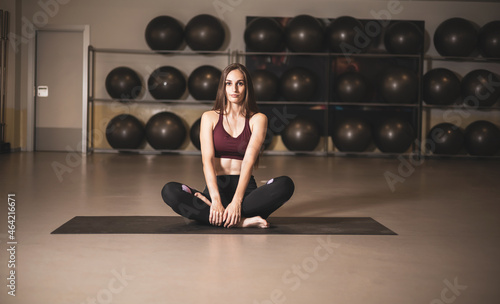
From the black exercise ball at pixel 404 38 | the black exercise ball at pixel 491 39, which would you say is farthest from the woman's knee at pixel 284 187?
the black exercise ball at pixel 491 39

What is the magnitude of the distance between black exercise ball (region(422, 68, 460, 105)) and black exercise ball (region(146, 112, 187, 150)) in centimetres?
371

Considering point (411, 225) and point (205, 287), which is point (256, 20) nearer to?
point (411, 225)

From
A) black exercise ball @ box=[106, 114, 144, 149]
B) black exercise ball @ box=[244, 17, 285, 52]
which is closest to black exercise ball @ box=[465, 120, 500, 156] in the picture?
black exercise ball @ box=[244, 17, 285, 52]

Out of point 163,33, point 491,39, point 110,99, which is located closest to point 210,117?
point 163,33

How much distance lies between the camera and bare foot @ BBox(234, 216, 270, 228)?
303cm

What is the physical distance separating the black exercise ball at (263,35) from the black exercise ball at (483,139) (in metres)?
3.18

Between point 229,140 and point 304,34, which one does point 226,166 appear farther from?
point 304,34

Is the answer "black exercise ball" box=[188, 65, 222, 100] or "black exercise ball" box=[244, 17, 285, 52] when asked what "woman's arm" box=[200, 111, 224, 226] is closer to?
"black exercise ball" box=[188, 65, 222, 100]

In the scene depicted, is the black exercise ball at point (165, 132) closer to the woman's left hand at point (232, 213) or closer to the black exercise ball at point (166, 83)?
the black exercise ball at point (166, 83)

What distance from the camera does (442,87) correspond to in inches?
320

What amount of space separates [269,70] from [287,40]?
585 millimetres

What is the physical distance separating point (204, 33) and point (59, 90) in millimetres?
2510

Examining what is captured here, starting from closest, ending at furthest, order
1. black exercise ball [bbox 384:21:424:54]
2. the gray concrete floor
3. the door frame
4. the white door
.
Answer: the gray concrete floor, black exercise ball [bbox 384:21:424:54], the door frame, the white door

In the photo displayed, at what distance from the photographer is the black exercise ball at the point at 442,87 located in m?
8.13
